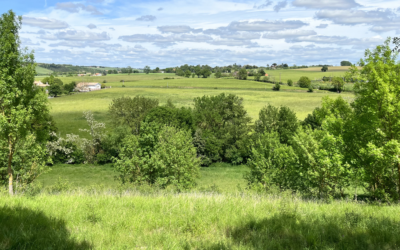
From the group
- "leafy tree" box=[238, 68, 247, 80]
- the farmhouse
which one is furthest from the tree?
"leafy tree" box=[238, 68, 247, 80]

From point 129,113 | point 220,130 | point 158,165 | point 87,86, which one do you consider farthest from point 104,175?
point 87,86

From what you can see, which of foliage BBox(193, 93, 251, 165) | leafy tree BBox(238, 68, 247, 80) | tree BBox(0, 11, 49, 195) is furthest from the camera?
leafy tree BBox(238, 68, 247, 80)

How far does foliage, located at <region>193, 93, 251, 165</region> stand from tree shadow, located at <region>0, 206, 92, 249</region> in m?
55.3

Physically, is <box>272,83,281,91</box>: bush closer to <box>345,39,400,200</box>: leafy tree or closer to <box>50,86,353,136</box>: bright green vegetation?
<box>50,86,353,136</box>: bright green vegetation

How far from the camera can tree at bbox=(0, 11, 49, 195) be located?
17906 millimetres

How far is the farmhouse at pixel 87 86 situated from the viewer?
484 ft

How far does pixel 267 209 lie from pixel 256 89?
127867 mm

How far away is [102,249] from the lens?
514 centimetres

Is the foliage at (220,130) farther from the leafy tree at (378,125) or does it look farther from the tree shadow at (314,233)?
the tree shadow at (314,233)

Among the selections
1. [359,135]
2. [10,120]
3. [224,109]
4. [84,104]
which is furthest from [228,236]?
[84,104]

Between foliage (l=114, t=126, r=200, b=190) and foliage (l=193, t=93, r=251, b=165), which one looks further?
foliage (l=193, t=93, r=251, b=165)


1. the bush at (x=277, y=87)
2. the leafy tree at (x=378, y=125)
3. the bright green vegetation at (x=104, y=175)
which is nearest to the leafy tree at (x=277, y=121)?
the bright green vegetation at (x=104, y=175)

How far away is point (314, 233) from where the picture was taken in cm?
592

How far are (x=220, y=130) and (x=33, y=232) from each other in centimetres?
6221
